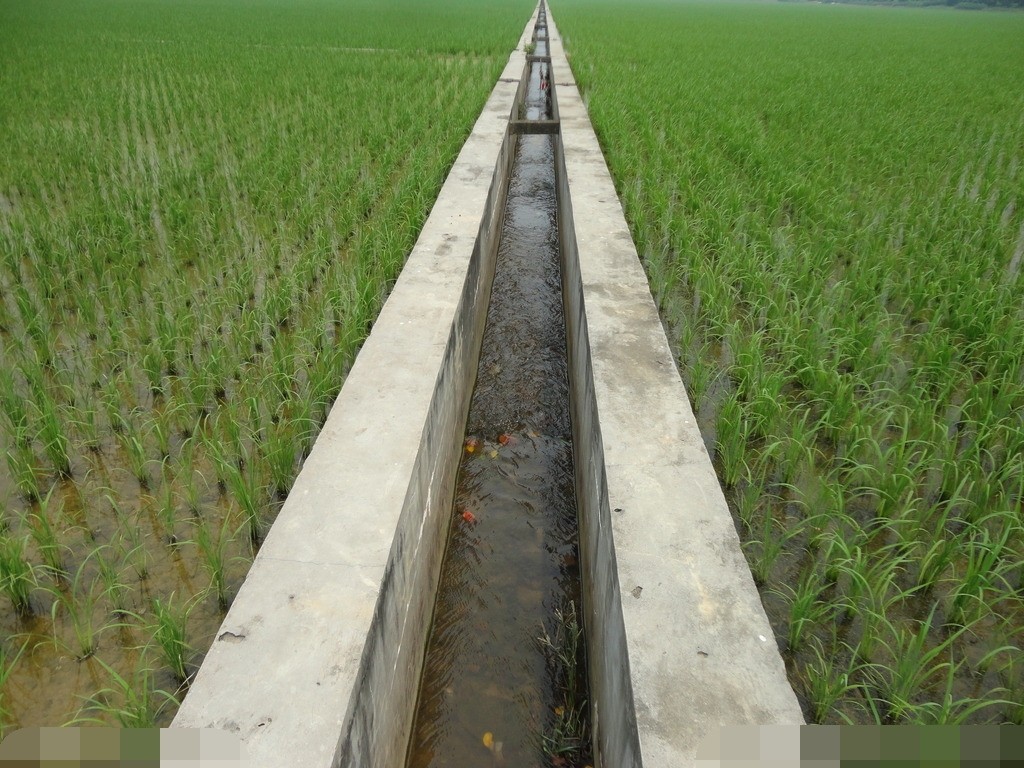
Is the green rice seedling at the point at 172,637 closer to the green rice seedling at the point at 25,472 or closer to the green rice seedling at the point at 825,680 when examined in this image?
the green rice seedling at the point at 25,472

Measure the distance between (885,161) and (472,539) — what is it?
5.39 m

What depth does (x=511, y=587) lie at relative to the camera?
2.39 meters

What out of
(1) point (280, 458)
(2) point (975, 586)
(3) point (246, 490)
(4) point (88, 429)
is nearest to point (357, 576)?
(3) point (246, 490)

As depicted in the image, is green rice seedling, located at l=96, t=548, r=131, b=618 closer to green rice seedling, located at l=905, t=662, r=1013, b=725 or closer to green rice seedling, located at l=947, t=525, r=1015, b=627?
green rice seedling, located at l=905, t=662, r=1013, b=725

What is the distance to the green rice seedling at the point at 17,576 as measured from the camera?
69.4 inches

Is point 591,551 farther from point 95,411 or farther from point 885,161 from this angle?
point 885,161

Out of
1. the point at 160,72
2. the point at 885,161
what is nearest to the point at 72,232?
the point at 885,161

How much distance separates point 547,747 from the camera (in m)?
1.89

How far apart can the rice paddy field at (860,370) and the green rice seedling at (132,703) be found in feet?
5.36

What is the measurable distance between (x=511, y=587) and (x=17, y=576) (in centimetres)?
150

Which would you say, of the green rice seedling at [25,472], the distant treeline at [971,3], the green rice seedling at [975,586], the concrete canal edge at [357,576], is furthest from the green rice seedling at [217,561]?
the distant treeline at [971,3]

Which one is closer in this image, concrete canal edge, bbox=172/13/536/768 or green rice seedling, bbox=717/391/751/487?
concrete canal edge, bbox=172/13/536/768

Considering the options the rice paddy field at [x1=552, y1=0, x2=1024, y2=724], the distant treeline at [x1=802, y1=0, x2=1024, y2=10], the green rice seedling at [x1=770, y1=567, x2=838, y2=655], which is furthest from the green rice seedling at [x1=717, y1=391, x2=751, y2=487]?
the distant treeline at [x1=802, y1=0, x2=1024, y2=10]

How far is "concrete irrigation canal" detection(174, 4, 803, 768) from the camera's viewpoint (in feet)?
4.70
